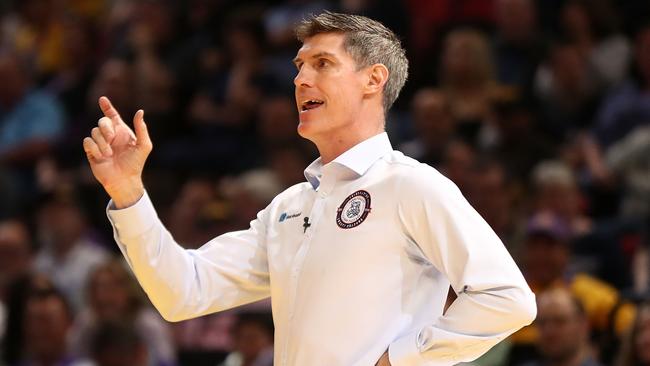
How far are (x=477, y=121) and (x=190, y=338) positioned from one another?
261 centimetres

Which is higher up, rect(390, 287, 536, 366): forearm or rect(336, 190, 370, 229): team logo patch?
rect(336, 190, 370, 229): team logo patch

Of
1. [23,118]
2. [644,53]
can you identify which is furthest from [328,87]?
[23,118]

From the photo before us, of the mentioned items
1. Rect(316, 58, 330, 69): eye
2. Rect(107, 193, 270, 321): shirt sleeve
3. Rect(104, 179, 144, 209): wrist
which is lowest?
Rect(107, 193, 270, 321): shirt sleeve

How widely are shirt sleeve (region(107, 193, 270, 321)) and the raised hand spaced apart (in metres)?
0.05

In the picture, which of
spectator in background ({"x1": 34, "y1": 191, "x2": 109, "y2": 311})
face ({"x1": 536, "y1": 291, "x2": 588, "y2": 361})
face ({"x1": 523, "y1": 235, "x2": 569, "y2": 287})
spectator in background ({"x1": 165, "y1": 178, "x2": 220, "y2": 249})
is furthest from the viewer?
spectator in background ({"x1": 165, "y1": 178, "x2": 220, "y2": 249})

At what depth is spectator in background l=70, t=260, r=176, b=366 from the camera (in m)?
8.05

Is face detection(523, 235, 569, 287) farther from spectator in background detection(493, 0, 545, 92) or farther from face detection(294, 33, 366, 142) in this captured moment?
face detection(294, 33, 366, 142)

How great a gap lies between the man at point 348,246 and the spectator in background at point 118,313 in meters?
3.99

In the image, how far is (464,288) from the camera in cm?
359

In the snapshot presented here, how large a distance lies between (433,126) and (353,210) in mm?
5221

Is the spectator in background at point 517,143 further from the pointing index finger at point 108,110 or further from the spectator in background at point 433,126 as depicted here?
the pointing index finger at point 108,110

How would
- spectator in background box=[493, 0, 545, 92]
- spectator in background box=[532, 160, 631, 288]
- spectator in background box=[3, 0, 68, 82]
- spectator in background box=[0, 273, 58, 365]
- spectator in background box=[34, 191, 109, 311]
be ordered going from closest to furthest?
spectator in background box=[532, 160, 631, 288], spectator in background box=[0, 273, 58, 365], spectator in background box=[34, 191, 109, 311], spectator in background box=[493, 0, 545, 92], spectator in background box=[3, 0, 68, 82]

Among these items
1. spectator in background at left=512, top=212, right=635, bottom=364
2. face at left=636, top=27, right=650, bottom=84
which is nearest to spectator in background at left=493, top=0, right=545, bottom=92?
face at left=636, top=27, right=650, bottom=84

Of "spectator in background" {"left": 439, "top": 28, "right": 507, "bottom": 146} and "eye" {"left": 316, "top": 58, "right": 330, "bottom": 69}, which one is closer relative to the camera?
"eye" {"left": 316, "top": 58, "right": 330, "bottom": 69}
